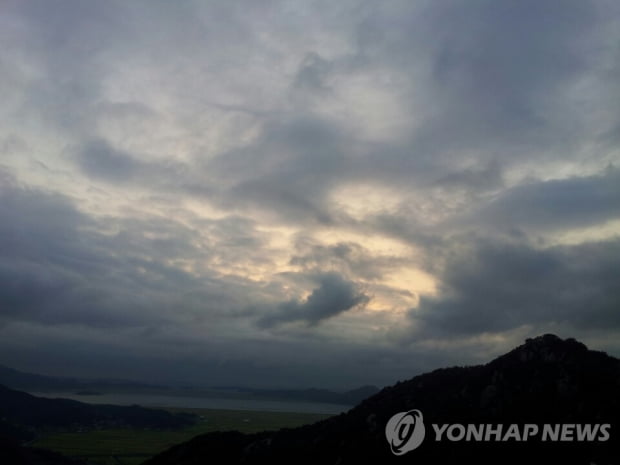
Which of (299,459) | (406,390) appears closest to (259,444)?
(299,459)

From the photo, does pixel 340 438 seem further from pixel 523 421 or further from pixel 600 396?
pixel 600 396

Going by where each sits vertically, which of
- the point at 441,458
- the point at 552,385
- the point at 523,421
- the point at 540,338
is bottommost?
the point at 441,458

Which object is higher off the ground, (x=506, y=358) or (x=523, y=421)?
(x=506, y=358)

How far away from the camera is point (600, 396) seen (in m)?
123

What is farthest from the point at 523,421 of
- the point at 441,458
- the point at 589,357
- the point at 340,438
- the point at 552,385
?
the point at 340,438

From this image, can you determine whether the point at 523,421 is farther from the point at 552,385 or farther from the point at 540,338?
the point at 540,338

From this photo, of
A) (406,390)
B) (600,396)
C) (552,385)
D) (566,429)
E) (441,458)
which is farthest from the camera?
(406,390)

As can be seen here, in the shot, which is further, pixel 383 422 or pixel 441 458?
pixel 383 422

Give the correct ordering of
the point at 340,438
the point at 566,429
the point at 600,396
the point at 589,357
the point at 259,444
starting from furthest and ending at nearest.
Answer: the point at 259,444, the point at 340,438, the point at 589,357, the point at 600,396, the point at 566,429

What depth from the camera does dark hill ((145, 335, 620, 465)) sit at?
11044cm

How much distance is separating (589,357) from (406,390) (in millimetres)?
65049

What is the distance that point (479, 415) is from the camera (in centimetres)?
14025

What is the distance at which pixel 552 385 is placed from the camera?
137750 mm

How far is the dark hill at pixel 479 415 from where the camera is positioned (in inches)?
4348
